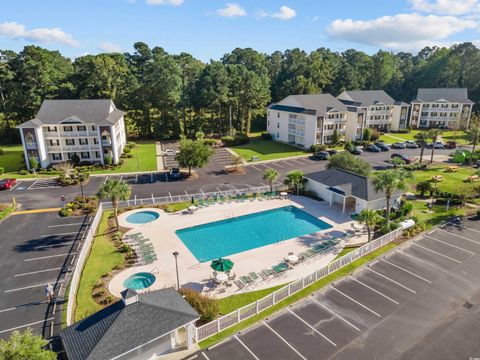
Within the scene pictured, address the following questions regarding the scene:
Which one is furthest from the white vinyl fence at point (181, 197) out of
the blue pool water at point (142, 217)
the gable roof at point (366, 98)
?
the gable roof at point (366, 98)

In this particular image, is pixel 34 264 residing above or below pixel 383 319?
above

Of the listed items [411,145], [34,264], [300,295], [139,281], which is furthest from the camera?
[411,145]

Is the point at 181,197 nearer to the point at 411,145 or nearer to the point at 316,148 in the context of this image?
the point at 316,148

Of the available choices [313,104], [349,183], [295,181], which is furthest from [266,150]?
[349,183]

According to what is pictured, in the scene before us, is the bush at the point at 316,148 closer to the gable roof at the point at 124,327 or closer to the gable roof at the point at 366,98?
the gable roof at the point at 366,98

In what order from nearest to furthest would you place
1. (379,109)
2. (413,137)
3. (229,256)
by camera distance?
(229,256) → (413,137) → (379,109)

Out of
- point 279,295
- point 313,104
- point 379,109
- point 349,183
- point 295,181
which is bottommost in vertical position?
point 279,295
